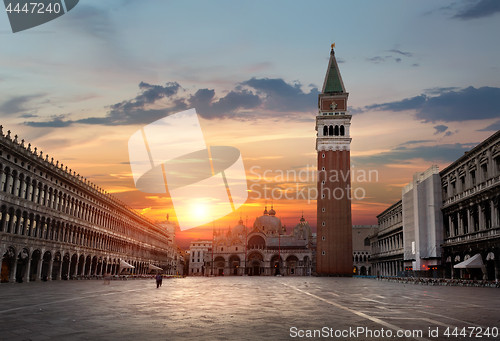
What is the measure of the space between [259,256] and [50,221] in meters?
93.8

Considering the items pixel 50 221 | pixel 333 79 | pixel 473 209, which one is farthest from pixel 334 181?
pixel 50 221

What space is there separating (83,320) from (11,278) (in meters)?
31.6

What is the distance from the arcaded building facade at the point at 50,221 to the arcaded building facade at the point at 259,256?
60.3 m

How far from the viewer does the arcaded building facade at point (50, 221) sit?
38.7 meters

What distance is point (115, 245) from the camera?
73.8 metres

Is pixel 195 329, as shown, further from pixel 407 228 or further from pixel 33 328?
pixel 407 228

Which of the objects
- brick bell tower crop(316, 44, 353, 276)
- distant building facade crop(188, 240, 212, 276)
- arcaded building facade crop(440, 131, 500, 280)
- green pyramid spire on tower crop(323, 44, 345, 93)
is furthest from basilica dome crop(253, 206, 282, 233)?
arcaded building facade crop(440, 131, 500, 280)

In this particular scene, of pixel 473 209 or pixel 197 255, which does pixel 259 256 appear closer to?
pixel 197 255

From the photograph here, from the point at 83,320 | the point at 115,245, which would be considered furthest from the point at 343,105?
the point at 83,320

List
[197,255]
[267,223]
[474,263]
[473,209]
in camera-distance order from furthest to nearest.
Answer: [197,255] → [267,223] → [473,209] → [474,263]

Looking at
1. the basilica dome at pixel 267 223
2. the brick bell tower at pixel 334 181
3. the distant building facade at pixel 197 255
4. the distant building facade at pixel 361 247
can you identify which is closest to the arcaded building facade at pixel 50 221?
the brick bell tower at pixel 334 181

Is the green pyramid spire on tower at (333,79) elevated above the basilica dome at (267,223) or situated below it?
above

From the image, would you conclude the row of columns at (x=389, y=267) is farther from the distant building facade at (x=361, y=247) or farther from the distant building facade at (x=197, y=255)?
the distant building facade at (x=197, y=255)

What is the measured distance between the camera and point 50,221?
155 feet
